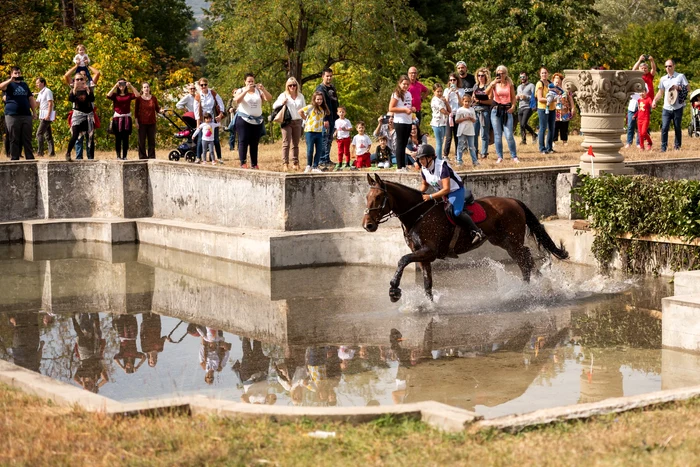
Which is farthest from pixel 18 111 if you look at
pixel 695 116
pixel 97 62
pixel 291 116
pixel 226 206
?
pixel 695 116

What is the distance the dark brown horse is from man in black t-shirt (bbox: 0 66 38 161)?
1027cm

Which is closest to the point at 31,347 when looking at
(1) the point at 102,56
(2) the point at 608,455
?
(2) the point at 608,455

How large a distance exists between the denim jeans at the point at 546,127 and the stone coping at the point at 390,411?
1546cm

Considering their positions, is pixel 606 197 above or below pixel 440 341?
above

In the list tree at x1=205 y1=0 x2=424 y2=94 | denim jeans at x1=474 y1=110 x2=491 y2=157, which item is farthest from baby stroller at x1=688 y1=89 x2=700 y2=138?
tree at x1=205 y1=0 x2=424 y2=94

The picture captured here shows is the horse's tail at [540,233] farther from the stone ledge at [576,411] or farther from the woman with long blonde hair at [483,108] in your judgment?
the stone ledge at [576,411]

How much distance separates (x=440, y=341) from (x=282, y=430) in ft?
18.0

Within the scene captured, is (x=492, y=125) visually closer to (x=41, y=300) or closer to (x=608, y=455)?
(x=41, y=300)

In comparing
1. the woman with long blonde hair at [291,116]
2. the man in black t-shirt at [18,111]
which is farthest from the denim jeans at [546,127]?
the man in black t-shirt at [18,111]

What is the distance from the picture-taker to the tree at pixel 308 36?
39.0 m

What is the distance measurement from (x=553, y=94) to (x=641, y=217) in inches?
297

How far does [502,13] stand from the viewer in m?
47.2

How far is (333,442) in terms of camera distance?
26.3ft

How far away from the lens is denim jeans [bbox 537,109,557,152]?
24297mm
